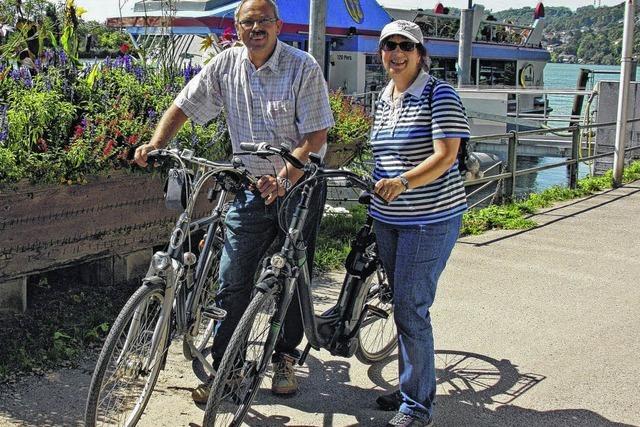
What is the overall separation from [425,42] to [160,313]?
44.4 ft

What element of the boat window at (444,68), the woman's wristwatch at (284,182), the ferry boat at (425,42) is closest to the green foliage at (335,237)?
the ferry boat at (425,42)

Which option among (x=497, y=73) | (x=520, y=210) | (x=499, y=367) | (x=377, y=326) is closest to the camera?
(x=377, y=326)

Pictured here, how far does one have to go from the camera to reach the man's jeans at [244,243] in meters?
4.10

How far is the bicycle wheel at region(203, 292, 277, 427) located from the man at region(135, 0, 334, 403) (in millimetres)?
394

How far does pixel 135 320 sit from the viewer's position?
3.50m

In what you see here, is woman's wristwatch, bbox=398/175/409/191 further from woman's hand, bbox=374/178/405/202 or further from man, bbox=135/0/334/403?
man, bbox=135/0/334/403

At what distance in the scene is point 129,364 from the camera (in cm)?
364

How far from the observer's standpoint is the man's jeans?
13.5 ft

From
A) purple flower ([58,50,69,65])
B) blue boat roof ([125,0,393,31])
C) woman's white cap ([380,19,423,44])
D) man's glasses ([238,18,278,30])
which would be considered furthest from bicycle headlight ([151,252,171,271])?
blue boat roof ([125,0,393,31])

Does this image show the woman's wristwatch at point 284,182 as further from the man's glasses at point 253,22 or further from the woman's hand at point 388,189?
the man's glasses at point 253,22

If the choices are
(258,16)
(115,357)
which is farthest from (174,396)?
(258,16)

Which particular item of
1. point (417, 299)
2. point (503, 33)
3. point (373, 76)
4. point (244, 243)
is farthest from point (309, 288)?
point (503, 33)

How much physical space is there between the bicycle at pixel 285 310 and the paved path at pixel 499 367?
35cm

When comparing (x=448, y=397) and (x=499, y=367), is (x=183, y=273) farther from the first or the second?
(x=499, y=367)
